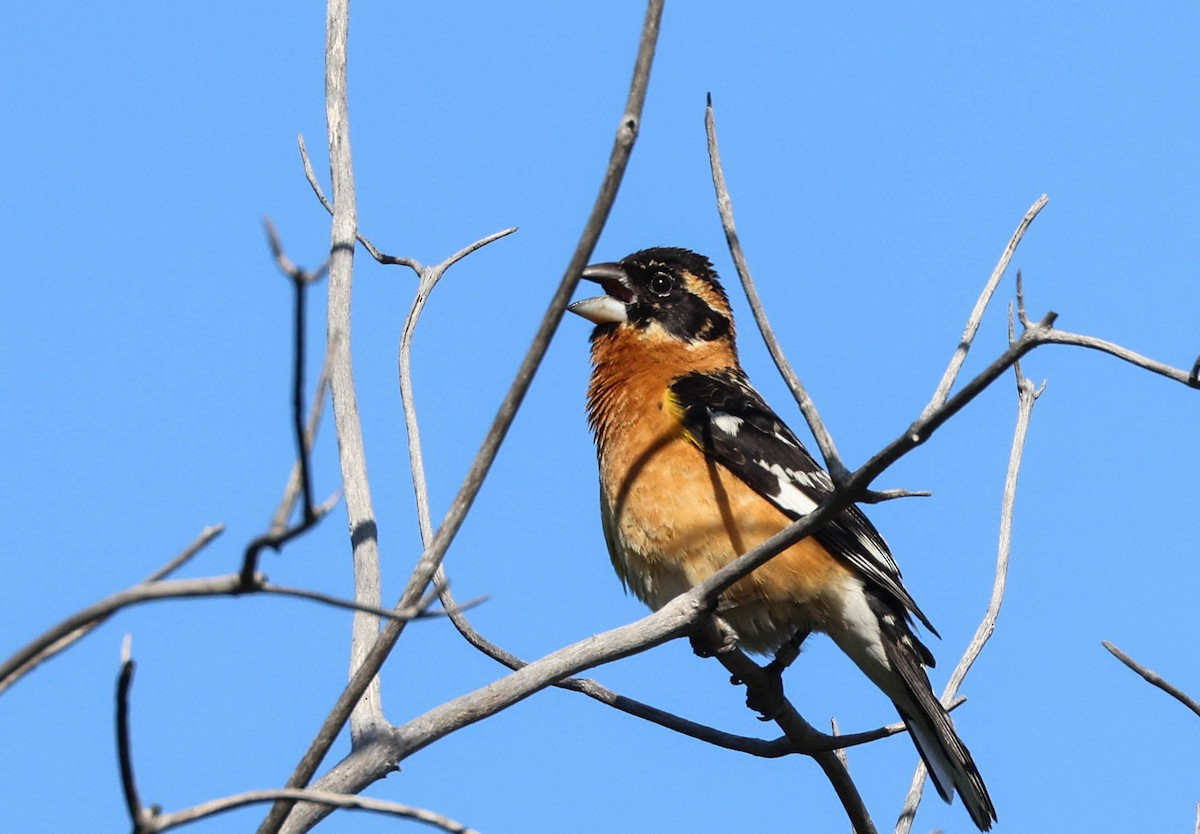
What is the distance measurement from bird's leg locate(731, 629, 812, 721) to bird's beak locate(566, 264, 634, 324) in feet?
7.27

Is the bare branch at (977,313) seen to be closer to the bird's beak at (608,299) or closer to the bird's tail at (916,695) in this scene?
the bird's tail at (916,695)

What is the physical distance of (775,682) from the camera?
6789mm

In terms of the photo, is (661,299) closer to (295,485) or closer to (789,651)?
(789,651)

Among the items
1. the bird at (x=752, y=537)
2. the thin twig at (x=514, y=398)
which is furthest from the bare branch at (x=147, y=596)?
the bird at (x=752, y=537)

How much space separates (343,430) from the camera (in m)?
5.54

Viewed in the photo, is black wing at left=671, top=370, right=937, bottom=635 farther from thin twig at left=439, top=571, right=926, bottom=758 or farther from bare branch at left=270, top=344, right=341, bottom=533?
bare branch at left=270, top=344, right=341, bottom=533

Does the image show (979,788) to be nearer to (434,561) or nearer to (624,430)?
(624,430)

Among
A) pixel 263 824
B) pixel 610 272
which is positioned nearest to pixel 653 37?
pixel 263 824

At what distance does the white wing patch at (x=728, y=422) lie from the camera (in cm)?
723

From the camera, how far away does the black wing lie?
6992 millimetres

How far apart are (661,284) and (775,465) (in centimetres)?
169

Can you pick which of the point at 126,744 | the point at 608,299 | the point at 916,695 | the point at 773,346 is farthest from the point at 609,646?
the point at 608,299

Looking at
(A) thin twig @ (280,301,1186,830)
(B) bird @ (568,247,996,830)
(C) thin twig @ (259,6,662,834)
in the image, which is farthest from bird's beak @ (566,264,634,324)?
(C) thin twig @ (259,6,662,834)

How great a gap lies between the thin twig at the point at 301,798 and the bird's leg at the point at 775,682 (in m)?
3.62
